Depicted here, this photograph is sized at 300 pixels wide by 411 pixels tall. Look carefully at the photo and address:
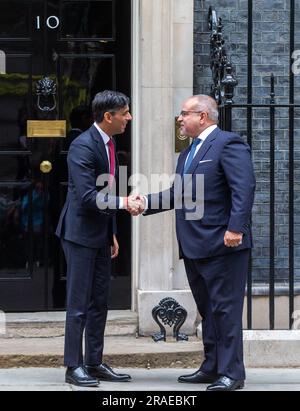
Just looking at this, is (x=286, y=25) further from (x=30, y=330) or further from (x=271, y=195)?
(x=30, y=330)

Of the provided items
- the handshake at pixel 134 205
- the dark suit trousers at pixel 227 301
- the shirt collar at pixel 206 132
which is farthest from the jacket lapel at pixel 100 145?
the dark suit trousers at pixel 227 301

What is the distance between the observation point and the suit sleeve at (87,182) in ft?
20.5

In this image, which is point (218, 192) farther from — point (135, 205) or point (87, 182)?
point (87, 182)

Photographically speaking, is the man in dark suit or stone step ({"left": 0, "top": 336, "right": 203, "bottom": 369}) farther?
stone step ({"left": 0, "top": 336, "right": 203, "bottom": 369})

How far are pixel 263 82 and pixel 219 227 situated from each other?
190cm

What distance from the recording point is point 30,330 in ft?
25.1

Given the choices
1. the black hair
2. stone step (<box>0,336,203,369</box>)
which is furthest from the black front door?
the black hair

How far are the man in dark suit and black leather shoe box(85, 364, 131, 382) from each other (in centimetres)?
7

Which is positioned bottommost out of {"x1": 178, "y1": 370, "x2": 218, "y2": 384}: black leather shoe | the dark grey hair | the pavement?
the pavement

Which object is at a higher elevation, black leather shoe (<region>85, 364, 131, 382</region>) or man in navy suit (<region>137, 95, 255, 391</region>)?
man in navy suit (<region>137, 95, 255, 391</region>)

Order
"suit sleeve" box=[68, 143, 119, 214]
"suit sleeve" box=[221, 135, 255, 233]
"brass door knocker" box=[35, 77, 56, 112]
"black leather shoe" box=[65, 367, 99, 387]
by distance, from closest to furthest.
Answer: "suit sleeve" box=[221, 135, 255, 233] < "suit sleeve" box=[68, 143, 119, 214] < "black leather shoe" box=[65, 367, 99, 387] < "brass door knocker" box=[35, 77, 56, 112]

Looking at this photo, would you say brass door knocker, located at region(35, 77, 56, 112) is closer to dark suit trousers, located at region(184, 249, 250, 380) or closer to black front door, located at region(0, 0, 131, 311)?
black front door, located at region(0, 0, 131, 311)

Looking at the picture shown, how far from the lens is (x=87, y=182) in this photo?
6281 millimetres

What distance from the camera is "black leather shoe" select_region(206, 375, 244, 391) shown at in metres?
6.33
